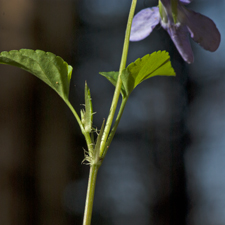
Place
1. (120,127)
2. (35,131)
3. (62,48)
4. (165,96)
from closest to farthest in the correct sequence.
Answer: (35,131) < (62,48) < (120,127) < (165,96)

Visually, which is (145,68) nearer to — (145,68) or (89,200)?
(145,68)

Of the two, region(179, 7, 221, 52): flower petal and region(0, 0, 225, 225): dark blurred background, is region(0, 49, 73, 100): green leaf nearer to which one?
region(179, 7, 221, 52): flower petal

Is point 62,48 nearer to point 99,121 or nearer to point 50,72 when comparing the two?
point 99,121

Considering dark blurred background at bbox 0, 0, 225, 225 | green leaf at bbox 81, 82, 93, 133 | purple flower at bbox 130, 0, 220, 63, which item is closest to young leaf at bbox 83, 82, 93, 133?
green leaf at bbox 81, 82, 93, 133

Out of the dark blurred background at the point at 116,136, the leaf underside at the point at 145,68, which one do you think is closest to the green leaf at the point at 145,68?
the leaf underside at the point at 145,68

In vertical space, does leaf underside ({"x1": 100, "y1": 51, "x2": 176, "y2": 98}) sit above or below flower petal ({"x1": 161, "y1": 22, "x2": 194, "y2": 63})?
below

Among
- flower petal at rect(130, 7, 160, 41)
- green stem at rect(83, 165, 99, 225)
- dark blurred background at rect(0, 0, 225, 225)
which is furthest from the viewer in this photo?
dark blurred background at rect(0, 0, 225, 225)

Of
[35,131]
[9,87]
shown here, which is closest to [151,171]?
[35,131]

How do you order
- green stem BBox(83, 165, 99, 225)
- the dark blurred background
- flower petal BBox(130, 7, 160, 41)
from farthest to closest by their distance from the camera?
the dark blurred background < flower petal BBox(130, 7, 160, 41) < green stem BBox(83, 165, 99, 225)
